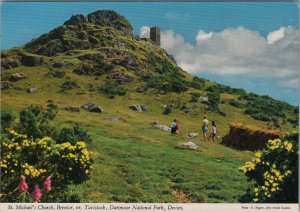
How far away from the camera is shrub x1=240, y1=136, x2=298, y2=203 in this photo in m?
16.3

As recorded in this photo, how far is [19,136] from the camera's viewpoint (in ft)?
56.6

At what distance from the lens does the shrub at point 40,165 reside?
16.8m

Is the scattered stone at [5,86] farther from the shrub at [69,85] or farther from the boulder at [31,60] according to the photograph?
the boulder at [31,60]

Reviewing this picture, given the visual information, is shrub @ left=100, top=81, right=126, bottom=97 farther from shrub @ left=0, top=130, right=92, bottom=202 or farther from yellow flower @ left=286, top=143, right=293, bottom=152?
yellow flower @ left=286, top=143, right=293, bottom=152

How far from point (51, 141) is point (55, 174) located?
96 centimetres

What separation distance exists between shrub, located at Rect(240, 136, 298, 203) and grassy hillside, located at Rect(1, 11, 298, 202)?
104 centimetres

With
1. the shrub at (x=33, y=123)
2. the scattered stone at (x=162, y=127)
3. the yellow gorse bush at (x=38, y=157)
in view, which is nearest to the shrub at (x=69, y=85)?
the scattered stone at (x=162, y=127)

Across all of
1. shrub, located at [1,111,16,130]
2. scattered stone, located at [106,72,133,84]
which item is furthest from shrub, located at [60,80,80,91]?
shrub, located at [1,111,16,130]

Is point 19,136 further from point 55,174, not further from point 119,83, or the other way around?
point 119,83

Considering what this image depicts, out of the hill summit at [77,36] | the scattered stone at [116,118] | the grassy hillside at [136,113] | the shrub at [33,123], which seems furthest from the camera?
the hill summit at [77,36]

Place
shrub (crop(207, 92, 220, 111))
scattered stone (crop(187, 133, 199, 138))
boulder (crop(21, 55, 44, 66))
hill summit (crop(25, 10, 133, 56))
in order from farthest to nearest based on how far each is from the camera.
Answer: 1. hill summit (crop(25, 10, 133, 56))
2. boulder (crop(21, 55, 44, 66))
3. shrub (crop(207, 92, 220, 111))
4. scattered stone (crop(187, 133, 199, 138))

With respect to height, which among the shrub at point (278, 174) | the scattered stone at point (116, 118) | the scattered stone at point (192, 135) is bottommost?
the shrub at point (278, 174)

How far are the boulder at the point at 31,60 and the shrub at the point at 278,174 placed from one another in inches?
935

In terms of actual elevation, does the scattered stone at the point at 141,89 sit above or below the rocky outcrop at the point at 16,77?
above
